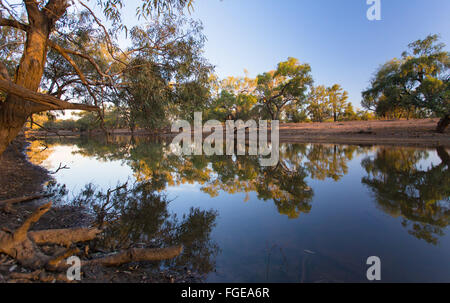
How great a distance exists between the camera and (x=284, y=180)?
22.5 ft

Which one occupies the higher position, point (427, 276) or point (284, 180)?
point (284, 180)

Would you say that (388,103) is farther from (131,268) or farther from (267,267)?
(131,268)

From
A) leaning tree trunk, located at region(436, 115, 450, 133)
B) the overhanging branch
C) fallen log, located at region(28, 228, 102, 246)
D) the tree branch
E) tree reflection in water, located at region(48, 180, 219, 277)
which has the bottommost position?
tree reflection in water, located at region(48, 180, 219, 277)

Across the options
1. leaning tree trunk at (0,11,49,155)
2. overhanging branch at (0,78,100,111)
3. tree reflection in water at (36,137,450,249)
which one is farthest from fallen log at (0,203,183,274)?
tree reflection in water at (36,137,450,249)

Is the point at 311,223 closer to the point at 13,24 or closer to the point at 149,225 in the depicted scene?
the point at 149,225

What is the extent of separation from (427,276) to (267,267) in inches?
68.5

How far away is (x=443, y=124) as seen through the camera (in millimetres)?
17516

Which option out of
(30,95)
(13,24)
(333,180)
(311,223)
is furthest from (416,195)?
(13,24)

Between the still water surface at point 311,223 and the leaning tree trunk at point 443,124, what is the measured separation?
14163mm

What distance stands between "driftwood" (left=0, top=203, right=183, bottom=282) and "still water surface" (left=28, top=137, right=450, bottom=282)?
0.56 metres

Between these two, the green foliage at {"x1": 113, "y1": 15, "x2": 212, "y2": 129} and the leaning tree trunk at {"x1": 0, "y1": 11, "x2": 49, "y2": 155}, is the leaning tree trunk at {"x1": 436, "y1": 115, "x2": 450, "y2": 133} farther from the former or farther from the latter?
the leaning tree trunk at {"x1": 0, "y1": 11, "x2": 49, "y2": 155}

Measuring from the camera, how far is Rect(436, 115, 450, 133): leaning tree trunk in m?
17.0

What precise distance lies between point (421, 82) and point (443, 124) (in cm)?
399
